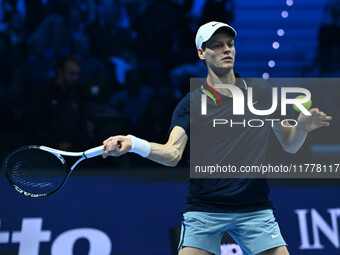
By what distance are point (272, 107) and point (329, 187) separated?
7.17 feet

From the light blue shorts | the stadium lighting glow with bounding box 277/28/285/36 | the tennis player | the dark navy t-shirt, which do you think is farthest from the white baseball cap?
the stadium lighting glow with bounding box 277/28/285/36

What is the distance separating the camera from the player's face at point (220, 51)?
373 cm

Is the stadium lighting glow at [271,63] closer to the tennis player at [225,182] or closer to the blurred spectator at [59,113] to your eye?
the blurred spectator at [59,113]

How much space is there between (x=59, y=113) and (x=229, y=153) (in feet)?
9.66

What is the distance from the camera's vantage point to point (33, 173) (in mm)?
4023

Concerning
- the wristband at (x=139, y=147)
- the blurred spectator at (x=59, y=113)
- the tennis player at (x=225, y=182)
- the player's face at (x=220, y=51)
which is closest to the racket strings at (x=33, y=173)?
the wristband at (x=139, y=147)

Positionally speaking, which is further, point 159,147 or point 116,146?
point 159,147

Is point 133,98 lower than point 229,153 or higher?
higher

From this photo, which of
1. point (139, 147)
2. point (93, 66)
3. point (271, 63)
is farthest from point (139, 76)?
point (139, 147)

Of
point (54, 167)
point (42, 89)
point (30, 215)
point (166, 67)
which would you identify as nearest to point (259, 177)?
point (54, 167)

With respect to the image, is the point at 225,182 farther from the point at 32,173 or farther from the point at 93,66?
the point at 93,66

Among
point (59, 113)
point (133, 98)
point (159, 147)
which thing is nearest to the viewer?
point (159, 147)

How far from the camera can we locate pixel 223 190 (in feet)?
12.0

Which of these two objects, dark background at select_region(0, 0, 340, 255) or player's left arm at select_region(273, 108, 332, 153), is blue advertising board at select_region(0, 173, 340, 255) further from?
player's left arm at select_region(273, 108, 332, 153)
